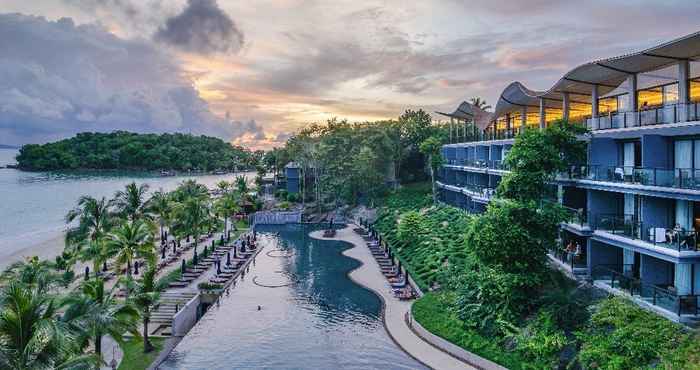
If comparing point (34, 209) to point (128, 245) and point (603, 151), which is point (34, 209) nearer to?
point (128, 245)

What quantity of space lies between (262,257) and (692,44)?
127 ft

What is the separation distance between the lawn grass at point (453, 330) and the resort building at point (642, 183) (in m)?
6.31

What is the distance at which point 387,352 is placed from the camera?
25.0 metres

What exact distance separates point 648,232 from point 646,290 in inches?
104

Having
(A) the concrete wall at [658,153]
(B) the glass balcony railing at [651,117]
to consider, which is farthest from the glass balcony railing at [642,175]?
(B) the glass balcony railing at [651,117]

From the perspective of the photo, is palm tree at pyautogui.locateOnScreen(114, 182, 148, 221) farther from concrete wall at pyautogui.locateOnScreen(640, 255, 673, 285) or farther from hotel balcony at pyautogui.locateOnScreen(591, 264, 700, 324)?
concrete wall at pyautogui.locateOnScreen(640, 255, 673, 285)

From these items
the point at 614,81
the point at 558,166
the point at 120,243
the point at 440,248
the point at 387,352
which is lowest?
the point at 387,352

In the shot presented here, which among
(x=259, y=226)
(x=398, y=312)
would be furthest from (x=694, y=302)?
(x=259, y=226)

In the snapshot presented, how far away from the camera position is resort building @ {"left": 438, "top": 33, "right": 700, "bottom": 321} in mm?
20891

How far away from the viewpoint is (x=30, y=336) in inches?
480

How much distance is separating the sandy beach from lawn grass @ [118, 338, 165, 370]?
34290 millimetres

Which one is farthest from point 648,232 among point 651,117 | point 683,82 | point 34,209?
point 34,209

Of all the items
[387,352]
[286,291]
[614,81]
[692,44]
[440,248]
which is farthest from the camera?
[440,248]

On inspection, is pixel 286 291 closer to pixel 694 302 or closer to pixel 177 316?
pixel 177 316
